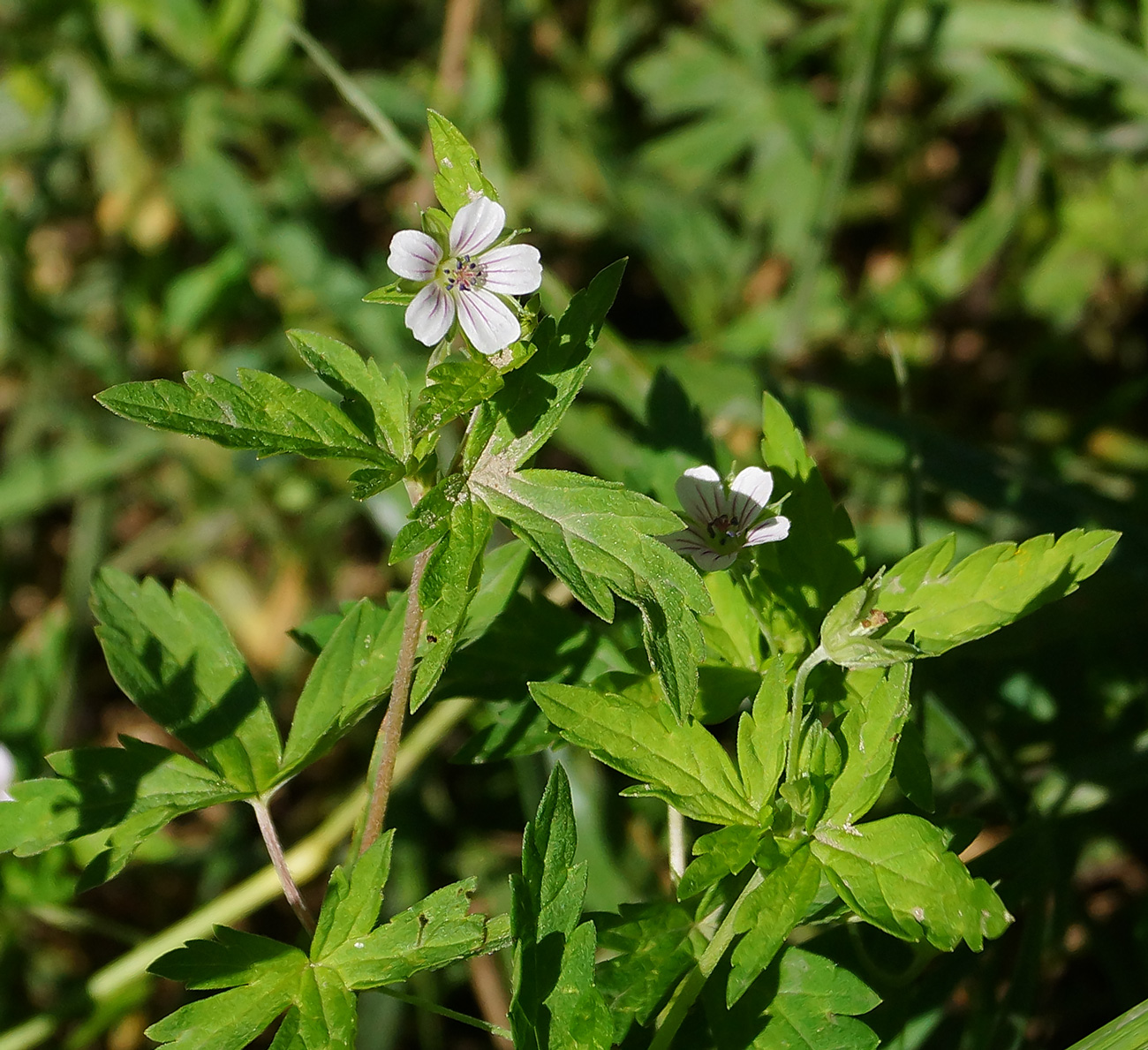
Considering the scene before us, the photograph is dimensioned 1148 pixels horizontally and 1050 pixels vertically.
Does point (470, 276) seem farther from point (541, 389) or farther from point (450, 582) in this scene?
point (450, 582)

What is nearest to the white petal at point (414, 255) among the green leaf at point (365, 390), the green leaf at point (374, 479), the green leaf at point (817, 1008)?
the green leaf at point (365, 390)

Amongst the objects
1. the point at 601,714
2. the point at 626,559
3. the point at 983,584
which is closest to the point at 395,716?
the point at 601,714

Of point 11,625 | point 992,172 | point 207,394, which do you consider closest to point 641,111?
point 992,172

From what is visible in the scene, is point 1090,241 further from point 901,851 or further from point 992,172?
point 901,851

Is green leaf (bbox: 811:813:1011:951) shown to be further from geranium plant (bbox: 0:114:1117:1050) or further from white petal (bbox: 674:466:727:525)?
white petal (bbox: 674:466:727:525)

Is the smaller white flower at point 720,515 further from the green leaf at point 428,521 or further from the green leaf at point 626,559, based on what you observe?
the green leaf at point 428,521

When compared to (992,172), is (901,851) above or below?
below

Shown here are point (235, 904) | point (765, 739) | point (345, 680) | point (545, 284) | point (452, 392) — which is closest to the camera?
point (452, 392)
